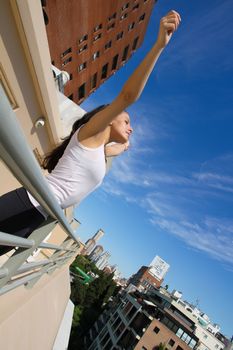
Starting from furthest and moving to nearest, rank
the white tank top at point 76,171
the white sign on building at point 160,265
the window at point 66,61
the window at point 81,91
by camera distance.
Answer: the white sign on building at point 160,265 < the window at point 81,91 < the window at point 66,61 < the white tank top at point 76,171

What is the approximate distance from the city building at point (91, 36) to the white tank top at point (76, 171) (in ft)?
52.6

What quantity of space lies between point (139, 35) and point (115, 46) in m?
6.21

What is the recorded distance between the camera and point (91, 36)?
71.8 ft

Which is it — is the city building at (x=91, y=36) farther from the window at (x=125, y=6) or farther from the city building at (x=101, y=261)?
the city building at (x=101, y=261)

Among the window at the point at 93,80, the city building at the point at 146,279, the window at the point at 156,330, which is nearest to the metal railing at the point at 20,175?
the window at the point at 93,80

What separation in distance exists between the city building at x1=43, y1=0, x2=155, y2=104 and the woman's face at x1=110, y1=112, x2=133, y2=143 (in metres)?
15.8

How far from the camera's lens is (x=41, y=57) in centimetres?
504

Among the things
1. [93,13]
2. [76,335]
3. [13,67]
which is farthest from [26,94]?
[76,335]

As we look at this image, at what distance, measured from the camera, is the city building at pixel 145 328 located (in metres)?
36.7

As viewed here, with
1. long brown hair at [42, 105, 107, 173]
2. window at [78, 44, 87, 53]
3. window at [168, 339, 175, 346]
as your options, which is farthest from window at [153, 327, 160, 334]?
long brown hair at [42, 105, 107, 173]

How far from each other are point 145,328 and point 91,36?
35.3m

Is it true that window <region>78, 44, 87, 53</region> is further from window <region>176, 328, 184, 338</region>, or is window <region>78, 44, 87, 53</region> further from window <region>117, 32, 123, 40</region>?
window <region>176, 328, 184, 338</region>

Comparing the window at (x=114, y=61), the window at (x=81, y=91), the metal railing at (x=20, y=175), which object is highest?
the window at (x=114, y=61)

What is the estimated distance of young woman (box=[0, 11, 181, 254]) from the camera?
158 centimetres
